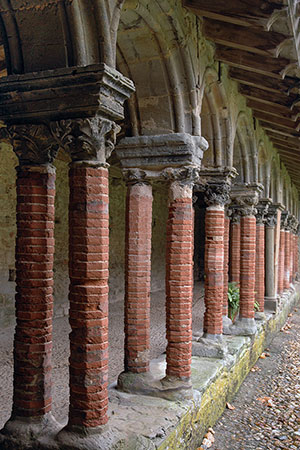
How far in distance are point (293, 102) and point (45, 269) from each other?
4966 millimetres

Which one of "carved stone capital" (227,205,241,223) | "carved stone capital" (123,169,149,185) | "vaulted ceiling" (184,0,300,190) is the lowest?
"carved stone capital" (227,205,241,223)

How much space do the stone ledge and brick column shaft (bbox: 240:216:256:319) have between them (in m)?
1.54

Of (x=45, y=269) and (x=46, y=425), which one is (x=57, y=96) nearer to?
(x=45, y=269)

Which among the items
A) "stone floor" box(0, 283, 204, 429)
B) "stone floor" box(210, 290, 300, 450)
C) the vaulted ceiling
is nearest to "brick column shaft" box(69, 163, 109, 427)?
"stone floor" box(0, 283, 204, 429)

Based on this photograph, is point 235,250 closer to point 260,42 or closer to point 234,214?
point 234,214

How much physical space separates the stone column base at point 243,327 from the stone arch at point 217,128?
10.4 ft

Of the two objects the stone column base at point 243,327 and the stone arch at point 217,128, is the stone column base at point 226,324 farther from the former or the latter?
the stone arch at point 217,128

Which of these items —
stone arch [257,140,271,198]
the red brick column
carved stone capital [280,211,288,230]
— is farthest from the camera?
carved stone capital [280,211,288,230]

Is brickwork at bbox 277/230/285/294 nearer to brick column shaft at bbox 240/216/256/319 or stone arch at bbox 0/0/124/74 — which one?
brick column shaft at bbox 240/216/256/319

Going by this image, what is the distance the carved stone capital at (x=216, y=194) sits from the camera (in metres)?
7.02

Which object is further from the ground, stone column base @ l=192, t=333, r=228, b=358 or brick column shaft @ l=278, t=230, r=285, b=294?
brick column shaft @ l=278, t=230, r=285, b=294

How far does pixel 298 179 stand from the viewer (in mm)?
17656

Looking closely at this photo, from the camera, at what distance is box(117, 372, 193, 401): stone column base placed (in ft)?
16.1

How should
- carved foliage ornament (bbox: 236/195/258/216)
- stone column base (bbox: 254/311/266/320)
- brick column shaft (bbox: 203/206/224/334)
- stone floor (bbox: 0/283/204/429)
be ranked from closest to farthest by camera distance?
stone floor (bbox: 0/283/204/429) → brick column shaft (bbox: 203/206/224/334) → carved foliage ornament (bbox: 236/195/258/216) → stone column base (bbox: 254/311/266/320)
